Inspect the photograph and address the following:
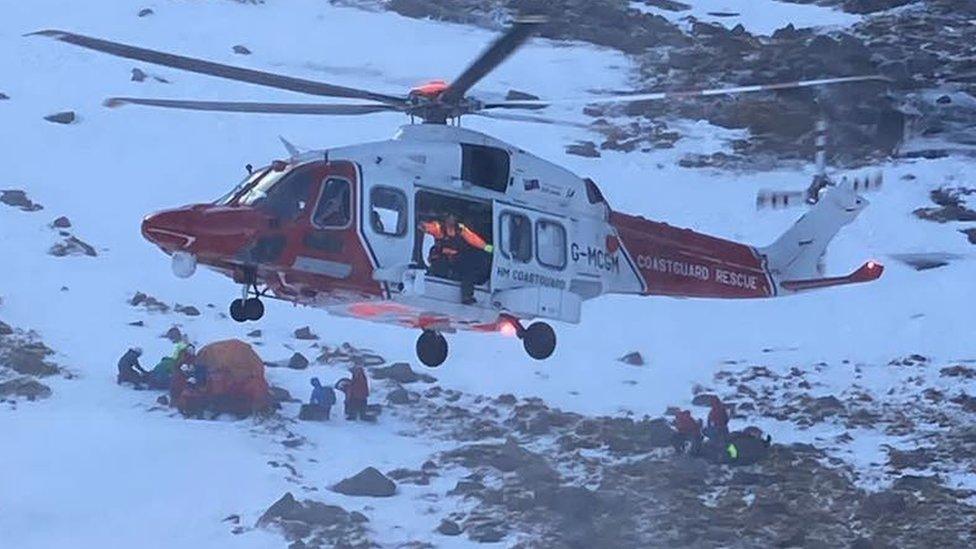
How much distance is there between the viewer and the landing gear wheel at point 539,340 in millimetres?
18547

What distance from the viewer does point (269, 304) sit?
37.5 meters

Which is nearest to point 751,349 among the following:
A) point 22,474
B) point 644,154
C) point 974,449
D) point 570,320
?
point 974,449

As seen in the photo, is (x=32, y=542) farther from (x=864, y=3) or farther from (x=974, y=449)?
(x=864, y=3)

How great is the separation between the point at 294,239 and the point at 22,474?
53.1 feet

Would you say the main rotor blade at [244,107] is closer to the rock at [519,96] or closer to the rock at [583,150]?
the rock at [583,150]

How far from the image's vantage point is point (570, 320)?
60.2ft

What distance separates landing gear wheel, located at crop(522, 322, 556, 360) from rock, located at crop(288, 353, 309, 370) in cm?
1704

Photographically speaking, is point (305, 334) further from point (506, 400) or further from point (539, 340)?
point (539, 340)

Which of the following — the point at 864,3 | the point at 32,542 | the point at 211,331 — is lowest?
the point at 32,542

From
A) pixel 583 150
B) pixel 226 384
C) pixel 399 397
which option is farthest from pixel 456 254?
pixel 583 150

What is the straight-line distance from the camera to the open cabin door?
17797 mm

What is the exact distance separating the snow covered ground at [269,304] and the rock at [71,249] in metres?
0.26

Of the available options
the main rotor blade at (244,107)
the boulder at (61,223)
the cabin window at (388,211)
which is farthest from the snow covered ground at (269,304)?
the main rotor blade at (244,107)

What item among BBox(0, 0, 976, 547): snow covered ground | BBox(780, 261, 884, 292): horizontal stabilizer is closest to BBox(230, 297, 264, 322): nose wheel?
BBox(780, 261, 884, 292): horizontal stabilizer
